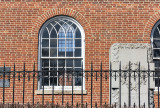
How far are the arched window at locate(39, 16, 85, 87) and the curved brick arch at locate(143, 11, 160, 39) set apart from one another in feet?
7.86

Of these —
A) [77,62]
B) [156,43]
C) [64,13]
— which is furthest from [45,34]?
[156,43]

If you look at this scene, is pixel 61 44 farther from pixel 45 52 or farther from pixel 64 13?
pixel 64 13

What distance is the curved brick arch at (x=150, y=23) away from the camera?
9.86 meters

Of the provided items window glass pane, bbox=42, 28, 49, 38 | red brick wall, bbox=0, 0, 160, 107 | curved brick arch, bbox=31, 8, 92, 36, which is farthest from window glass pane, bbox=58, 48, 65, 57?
curved brick arch, bbox=31, 8, 92, 36

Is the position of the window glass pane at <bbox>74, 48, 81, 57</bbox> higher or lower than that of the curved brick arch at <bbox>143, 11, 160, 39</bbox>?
lower

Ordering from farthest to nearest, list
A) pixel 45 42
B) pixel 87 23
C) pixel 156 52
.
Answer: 1. pixel 156 52
2. pixel 45 42
3. pixel 87 23

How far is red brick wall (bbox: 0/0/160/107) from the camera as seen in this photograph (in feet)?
31.9

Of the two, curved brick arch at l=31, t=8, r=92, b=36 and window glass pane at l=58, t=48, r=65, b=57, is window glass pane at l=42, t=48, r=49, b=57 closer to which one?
window glass pane at l=58, t=48, r=65, b=57

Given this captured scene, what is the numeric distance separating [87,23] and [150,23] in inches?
94.9

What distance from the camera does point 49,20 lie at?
9.97 metres

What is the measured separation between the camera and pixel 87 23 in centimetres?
985

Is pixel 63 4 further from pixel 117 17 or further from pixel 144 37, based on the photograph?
pixel 144 37

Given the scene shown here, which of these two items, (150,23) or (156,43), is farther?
(156,43)

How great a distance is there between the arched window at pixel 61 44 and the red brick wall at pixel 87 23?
0.78 feet
